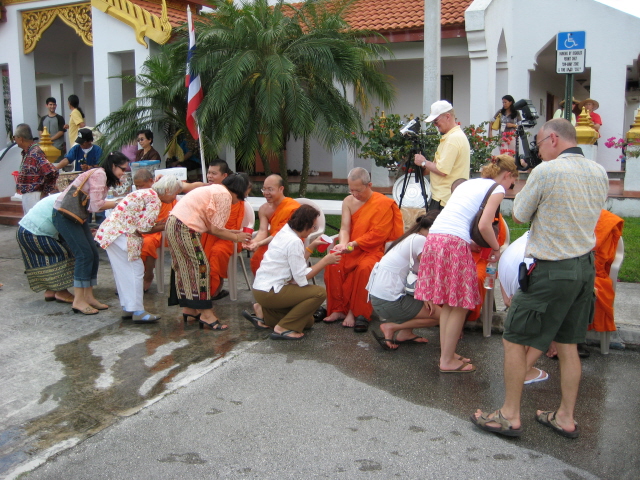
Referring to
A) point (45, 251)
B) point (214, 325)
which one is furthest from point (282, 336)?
point (45, 251)

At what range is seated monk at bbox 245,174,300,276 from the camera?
6430 millimetres

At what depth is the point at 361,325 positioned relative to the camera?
568 centimetres

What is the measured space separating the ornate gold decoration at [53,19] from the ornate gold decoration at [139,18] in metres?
0.63

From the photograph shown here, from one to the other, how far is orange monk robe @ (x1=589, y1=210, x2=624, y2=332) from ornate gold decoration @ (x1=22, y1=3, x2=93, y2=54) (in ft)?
33.8

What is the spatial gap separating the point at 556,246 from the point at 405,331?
79.0 inches

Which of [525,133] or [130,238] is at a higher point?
[525,133]

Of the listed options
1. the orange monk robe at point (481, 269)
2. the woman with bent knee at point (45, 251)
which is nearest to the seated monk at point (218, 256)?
the woman with bent knee at point (45, 251)

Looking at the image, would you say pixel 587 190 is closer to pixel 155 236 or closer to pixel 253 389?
pixel 253 389

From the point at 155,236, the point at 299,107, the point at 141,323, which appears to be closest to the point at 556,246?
the point at 141,323

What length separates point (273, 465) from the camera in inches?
133

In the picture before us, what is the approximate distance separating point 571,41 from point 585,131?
10.7 ft

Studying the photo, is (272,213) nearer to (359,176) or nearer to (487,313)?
(359,176)

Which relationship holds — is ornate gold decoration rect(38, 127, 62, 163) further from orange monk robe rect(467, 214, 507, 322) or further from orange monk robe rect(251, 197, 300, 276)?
orange monk robe rect(467, 214, 507, 322)

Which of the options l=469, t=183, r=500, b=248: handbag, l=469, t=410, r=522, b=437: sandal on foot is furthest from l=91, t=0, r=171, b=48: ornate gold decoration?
l=469, t=410, r=522, b=437: sandal on foot
